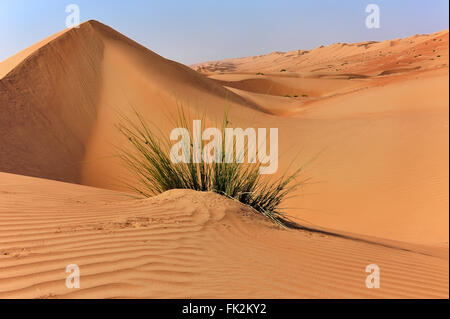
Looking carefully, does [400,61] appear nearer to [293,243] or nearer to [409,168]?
[409,168]

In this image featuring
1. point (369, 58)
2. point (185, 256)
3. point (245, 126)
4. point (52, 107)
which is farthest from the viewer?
point (369, 58)

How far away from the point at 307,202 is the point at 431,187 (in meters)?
2.30

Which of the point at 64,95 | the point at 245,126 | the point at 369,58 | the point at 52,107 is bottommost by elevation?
the point at 245,126

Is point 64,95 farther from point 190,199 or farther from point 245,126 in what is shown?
point 190,199

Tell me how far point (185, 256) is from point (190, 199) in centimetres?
169

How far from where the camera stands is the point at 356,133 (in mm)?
10672

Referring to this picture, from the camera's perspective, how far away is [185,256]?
129 inches

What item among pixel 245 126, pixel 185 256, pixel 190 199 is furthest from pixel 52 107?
pixel 185 256

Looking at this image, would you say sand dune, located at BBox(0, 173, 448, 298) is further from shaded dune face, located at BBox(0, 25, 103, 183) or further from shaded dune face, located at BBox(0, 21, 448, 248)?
shaded dune face, located at BBox(0, 25, 103, 183)

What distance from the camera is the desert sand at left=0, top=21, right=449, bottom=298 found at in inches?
116

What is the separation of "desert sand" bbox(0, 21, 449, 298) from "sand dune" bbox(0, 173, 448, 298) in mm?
17

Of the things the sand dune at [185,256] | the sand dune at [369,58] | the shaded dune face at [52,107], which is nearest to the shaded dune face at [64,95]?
the shaded dune face at [52,107]
